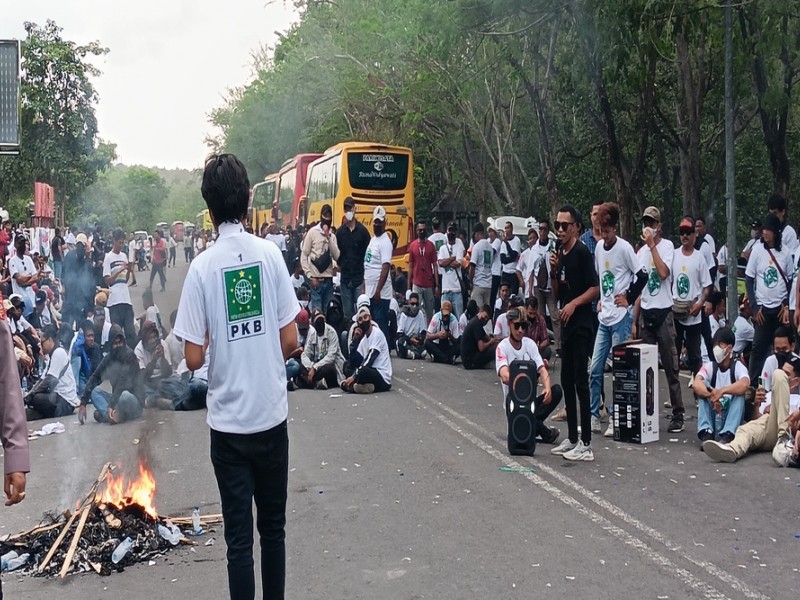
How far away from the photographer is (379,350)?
1422cm

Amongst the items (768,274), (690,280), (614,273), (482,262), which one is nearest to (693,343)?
(690,280)

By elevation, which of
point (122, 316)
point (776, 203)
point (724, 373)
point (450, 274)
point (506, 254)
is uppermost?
point (776, 203)

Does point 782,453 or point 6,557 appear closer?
point 6,557

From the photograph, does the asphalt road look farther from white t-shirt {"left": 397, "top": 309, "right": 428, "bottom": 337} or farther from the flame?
white t-shirt {"left": 397, "top": 309, "right": 428, "bottom": 337}

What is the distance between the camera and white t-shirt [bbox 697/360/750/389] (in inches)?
394

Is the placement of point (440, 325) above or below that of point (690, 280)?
below

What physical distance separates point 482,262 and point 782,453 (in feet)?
37.7

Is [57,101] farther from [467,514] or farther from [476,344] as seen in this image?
[467,514]

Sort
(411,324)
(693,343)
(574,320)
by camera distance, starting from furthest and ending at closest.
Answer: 1. (411,324)
2. (693,343)
3. (574,320)

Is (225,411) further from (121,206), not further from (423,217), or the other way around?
(121,206)

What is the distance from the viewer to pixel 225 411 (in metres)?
4.61

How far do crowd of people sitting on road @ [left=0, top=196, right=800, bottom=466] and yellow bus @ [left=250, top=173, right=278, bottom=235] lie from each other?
878 inches

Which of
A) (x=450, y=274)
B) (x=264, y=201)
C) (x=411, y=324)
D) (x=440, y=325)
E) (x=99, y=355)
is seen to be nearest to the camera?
(x=99, y=355)

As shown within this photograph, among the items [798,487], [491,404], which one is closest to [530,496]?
[798,487]
